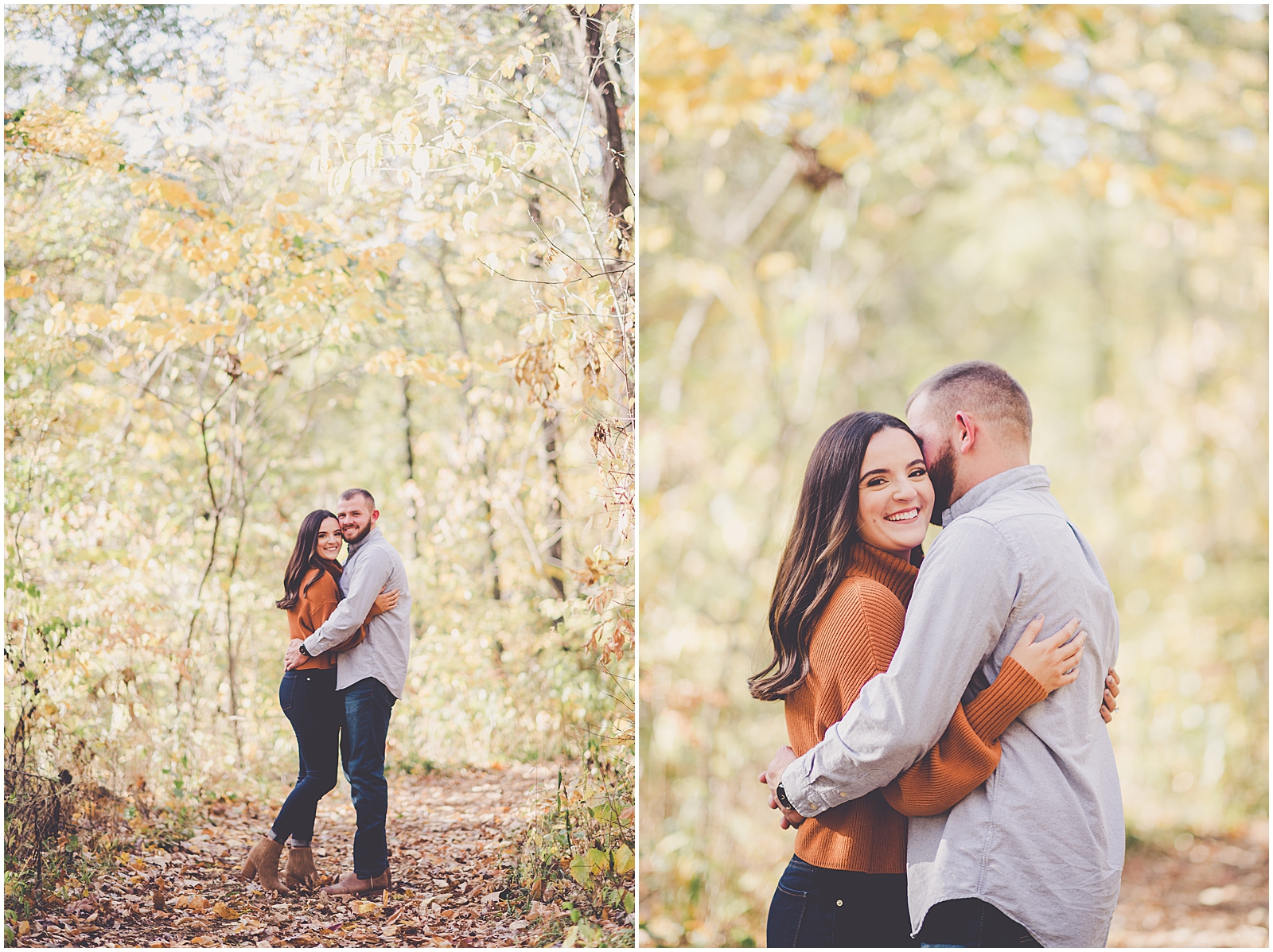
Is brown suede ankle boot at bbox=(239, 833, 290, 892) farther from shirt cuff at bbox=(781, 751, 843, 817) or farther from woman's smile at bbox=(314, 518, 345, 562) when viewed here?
shirt cuff at bbox=(781, 751, 843, 817)

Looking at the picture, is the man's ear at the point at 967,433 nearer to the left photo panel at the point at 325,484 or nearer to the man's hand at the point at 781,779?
the man's hand at the point at 781,779

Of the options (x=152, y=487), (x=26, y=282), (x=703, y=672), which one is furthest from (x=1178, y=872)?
(x=26, y=282)

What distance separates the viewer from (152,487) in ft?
8.57

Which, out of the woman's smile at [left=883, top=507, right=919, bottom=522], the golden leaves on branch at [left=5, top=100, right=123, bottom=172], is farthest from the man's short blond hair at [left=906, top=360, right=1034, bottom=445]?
the golden leaves on branch at [left=5, top=100, right=123, bottom=172]

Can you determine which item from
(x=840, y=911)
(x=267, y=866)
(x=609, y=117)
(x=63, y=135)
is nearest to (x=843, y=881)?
(x=840, y=911)

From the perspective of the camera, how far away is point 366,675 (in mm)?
2561

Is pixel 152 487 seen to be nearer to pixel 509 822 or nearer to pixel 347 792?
pixel 347 792

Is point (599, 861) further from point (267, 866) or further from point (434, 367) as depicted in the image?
point (434, 367)

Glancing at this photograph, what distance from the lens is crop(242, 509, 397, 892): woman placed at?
8.38ft

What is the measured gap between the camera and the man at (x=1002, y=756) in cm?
164

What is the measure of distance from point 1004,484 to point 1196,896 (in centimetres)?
398

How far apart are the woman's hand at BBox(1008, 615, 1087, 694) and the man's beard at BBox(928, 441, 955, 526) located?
13.2 inches

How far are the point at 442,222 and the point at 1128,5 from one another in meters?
4.05

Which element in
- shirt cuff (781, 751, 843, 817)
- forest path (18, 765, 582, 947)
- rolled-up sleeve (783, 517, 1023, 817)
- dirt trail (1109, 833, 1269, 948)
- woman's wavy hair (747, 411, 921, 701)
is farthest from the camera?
dirt trail (1109, 833, 1269, 948)
